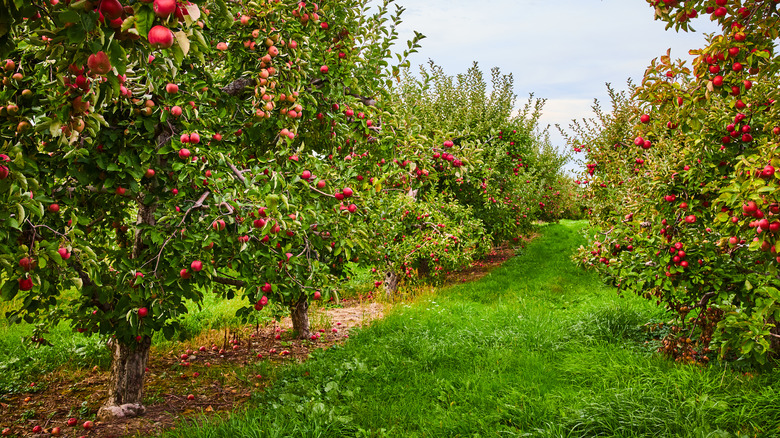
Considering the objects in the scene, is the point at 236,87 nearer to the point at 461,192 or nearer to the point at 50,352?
the point at 50,352

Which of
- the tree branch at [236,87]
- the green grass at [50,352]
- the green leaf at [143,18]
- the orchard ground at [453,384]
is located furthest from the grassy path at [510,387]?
the green leaf at [143,18]

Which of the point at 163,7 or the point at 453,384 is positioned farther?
the point at 453,384

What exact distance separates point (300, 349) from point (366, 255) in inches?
73.6

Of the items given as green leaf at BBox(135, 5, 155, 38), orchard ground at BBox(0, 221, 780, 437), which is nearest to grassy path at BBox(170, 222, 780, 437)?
orchard ground at BBox(0, 221, 780, 437)

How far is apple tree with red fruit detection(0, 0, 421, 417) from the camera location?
9.33ft

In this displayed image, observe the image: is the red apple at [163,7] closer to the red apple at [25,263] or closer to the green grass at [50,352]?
the red apple at [25,263]

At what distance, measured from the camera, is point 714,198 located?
167 inches

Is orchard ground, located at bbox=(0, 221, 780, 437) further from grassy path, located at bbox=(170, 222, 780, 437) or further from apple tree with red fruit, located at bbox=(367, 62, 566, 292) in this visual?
apple tree with red fruit, located at bbox=(367, 62, 566, 292)

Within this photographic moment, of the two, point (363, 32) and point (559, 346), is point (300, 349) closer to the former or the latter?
point (559, 346)

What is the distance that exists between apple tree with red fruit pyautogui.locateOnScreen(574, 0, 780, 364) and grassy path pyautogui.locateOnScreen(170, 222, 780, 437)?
1.59ft

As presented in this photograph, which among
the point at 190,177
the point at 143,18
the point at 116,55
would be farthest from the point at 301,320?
the point at 143,18

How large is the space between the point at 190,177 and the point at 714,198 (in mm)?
4703

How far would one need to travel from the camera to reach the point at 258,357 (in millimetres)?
6043

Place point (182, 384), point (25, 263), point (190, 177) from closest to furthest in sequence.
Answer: point (25, 263), point (190, 177), point (182, 384)
